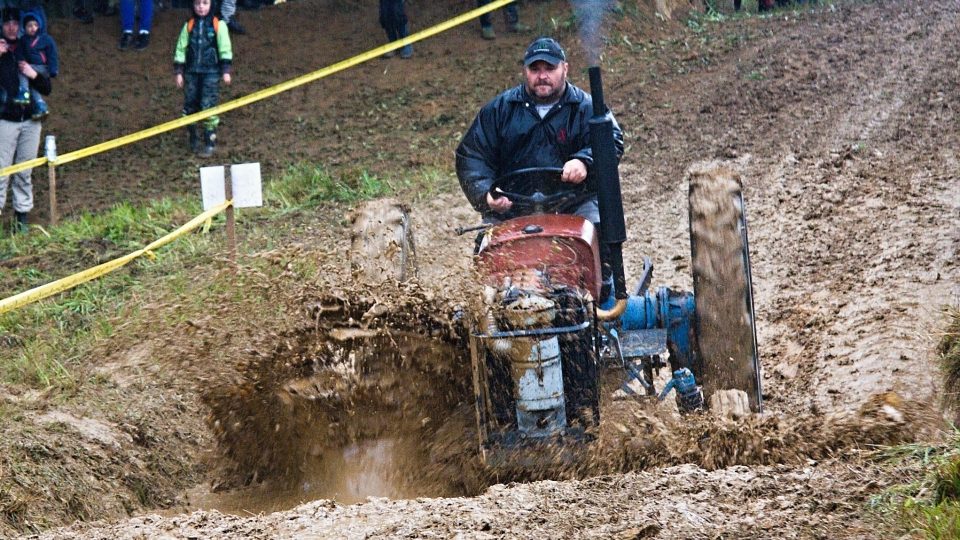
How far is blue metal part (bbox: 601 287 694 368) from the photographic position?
5.52 meters

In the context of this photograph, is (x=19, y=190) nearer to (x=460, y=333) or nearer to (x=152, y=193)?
(x=152, y=193)

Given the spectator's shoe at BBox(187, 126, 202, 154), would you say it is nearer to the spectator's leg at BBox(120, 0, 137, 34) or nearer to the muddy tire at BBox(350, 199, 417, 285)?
the spectator's leg at BBox(120, 0, 137, 34)

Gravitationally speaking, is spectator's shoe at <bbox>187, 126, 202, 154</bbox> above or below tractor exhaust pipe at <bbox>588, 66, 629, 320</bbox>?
above

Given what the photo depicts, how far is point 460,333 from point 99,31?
512 inches

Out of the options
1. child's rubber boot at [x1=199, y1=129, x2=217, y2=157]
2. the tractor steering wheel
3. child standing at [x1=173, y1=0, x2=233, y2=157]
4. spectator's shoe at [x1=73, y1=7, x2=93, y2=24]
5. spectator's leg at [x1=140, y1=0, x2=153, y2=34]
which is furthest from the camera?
spectator's shoe at [x1=73, y1=7, x2=93, y2=24]

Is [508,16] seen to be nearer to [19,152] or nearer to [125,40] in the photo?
[125,40]

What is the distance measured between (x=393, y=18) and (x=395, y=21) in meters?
0.05

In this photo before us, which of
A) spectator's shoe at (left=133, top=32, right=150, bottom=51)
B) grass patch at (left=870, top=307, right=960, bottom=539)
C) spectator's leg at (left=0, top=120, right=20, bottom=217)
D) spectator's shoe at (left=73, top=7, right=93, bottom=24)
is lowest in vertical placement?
grass patch at (left=870, top=307, right=960, bottom=539)

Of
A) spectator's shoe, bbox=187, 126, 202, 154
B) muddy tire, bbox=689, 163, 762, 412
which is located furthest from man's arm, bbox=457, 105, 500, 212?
spectator's shoe, bbox=187, 126, 202, 154

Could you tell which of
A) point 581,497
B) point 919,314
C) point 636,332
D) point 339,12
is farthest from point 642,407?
point 339,12

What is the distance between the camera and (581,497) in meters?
3.99

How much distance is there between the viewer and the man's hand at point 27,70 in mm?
10555

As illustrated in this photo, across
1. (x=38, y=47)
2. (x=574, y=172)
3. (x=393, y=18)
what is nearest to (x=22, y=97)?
(x=38, y=47)

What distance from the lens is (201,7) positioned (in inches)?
480
